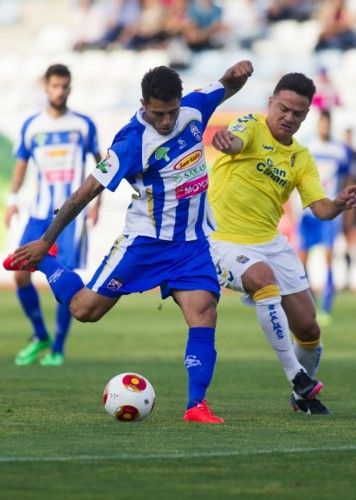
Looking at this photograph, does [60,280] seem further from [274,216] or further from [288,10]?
[288,10]

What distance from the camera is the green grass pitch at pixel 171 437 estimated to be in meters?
5.54

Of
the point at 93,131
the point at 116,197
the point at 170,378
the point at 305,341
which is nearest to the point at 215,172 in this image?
the point at 305,341

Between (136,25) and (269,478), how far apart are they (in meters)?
24.0

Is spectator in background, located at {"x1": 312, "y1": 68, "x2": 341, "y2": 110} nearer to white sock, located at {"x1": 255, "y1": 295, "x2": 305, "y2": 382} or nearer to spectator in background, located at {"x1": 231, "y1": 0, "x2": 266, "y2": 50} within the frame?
spectator in background, located at {"x1": 231, "y1": 0, "x2": 266, "y2": 50}

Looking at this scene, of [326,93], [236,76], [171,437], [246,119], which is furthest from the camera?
[326,93]

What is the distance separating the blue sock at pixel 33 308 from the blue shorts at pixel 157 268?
4.53 metres

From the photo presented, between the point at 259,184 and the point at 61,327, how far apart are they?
3859mm

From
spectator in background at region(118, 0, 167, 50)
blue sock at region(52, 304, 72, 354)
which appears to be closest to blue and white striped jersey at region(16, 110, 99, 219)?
blue sock at region(52, 304, 72, 354)

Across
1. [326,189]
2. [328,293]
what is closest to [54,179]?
[328,293]

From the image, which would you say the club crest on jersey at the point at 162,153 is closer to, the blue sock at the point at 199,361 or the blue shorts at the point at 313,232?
the blue sock at the point at 199,361

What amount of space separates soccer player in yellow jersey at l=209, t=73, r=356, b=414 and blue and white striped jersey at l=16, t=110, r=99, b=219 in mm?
3455

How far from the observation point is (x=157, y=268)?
7.95 m

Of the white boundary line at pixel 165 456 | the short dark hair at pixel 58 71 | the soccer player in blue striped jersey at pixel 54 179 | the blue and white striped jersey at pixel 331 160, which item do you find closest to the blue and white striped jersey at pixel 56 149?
the soccer player in blue striped jersey at pixel 54 179

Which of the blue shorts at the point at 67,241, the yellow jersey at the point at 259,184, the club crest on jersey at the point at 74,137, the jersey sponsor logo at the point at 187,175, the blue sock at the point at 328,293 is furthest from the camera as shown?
the blue sock at the point at 328,293
